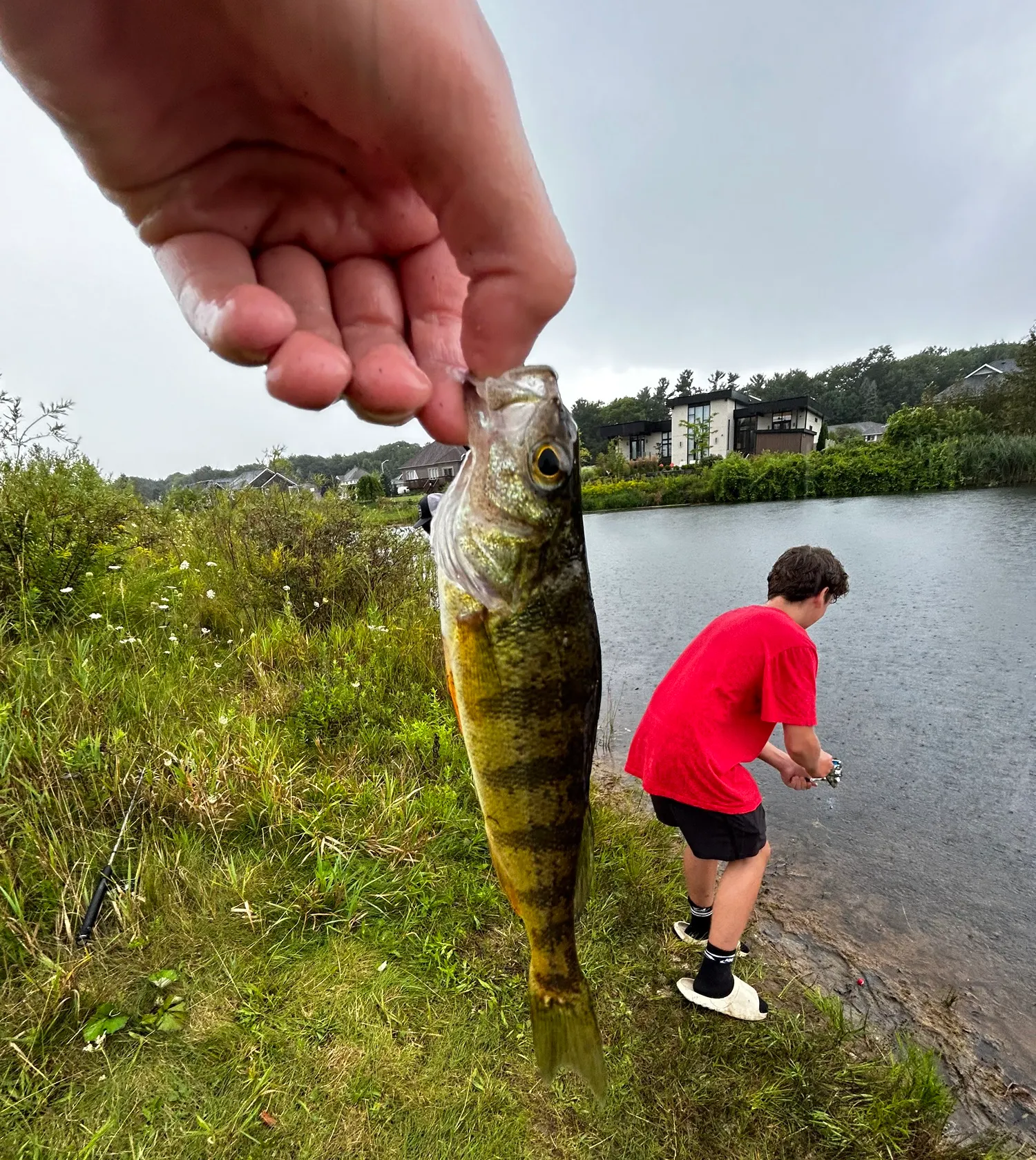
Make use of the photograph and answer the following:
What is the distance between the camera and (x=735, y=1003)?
123 inches

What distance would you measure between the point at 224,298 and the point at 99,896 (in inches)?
118

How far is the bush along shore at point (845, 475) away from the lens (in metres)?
32.2

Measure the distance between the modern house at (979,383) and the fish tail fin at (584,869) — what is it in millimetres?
59820

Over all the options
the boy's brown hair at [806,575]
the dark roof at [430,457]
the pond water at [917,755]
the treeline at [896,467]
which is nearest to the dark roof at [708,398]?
the treeline at [896,467]

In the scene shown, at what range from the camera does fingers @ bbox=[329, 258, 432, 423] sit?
130 centimetres

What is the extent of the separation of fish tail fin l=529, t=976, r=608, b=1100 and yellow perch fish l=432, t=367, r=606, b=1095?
2.01ft

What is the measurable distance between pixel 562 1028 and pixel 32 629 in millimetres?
5210

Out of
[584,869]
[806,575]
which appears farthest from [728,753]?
[584,869]

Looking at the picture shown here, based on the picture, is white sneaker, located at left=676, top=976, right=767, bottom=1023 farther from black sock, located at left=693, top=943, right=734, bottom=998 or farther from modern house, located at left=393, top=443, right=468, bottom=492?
modern house, located at left=393, top=443, right=468, bottom=492

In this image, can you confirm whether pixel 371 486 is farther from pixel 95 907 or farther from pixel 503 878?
pixel 503 878

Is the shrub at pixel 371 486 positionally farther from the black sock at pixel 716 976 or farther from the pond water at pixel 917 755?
the black sock at pixel 716 976

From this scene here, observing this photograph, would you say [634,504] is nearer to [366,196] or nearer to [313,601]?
[313,601]

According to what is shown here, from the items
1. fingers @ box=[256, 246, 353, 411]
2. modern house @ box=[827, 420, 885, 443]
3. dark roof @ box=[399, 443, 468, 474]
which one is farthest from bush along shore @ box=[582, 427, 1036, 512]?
fingers @ box=[256, 246, 353, 411]

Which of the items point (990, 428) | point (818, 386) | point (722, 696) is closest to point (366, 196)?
point (722, 696)
